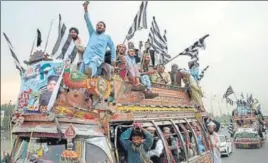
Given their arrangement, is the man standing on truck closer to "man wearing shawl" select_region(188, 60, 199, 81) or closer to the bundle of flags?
"man wearing shawl" select_region(188, 60, 199, 81)

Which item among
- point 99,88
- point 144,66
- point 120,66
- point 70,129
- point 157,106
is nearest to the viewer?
point 70,129

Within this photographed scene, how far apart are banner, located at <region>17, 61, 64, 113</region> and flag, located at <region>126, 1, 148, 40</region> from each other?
4.22m

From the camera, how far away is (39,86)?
4496 mm

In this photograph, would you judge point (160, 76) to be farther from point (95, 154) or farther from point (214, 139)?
point (95, 154)

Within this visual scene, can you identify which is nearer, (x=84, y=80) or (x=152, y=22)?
(x=84, y=80)

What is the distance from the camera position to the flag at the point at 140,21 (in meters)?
8.87

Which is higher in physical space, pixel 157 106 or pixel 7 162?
pixel 157 106

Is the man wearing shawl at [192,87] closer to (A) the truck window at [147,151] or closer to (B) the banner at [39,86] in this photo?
(A) the truck window at [147,151]

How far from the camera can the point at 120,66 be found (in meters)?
5.62

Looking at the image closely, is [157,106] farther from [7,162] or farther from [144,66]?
[7,162]

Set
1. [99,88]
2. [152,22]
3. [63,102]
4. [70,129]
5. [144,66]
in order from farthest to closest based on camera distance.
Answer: [152,22] → [144,66] → [99,88] → [63,102] → [70,129]

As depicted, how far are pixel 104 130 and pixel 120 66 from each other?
4.70 ft

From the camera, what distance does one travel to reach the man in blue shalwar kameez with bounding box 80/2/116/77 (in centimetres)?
496

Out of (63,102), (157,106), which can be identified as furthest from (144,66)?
(63,102)
